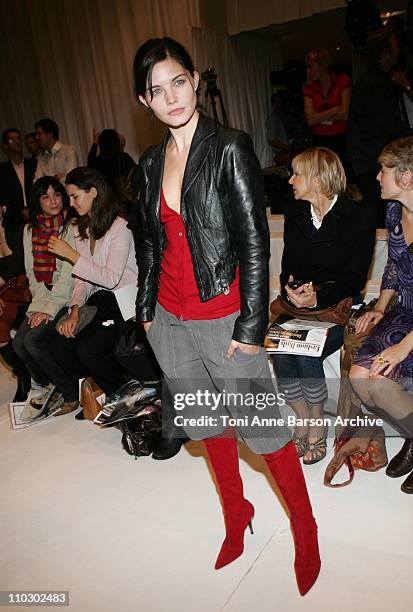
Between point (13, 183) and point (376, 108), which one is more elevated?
point (376, 108)

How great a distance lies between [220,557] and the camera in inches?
79.1

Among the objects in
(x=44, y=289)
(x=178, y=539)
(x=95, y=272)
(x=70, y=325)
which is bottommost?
(x=178, y=539)

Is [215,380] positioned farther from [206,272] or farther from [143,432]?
[143,432]

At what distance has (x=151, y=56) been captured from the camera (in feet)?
5.07

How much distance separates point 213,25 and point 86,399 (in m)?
5.56

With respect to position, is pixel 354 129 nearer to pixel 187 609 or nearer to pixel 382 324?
pixel 382 324

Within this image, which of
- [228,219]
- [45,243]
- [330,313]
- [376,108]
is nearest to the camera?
[228,219]

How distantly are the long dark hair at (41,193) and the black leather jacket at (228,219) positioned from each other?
7.01ft

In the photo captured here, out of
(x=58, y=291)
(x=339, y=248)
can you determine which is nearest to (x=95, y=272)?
(x=58, y=291)

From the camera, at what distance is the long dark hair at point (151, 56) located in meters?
1.54

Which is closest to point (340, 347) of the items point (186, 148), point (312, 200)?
point (312, 200)

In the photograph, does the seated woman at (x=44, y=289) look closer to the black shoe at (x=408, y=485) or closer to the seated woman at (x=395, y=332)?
the seated woman at (x=395, y=332)

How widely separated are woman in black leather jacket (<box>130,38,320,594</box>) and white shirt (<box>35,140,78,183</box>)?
4354 millimetres

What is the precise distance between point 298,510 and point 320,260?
125cm
